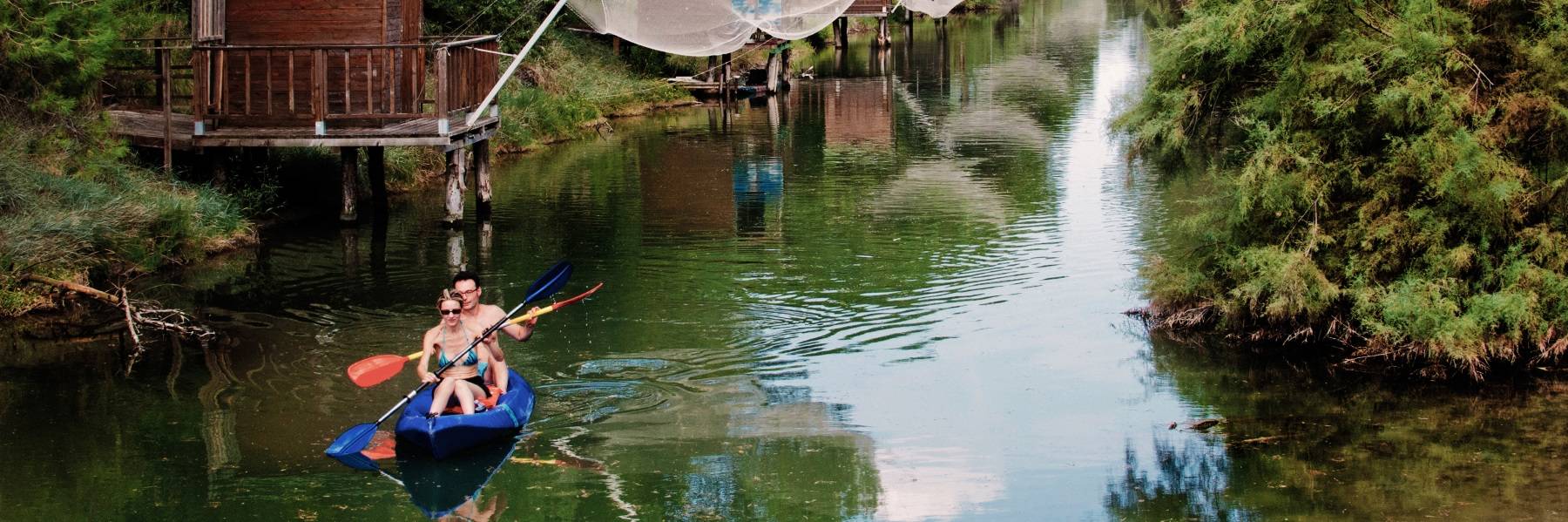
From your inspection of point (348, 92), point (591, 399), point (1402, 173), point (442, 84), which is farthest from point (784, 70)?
point (591, 399)

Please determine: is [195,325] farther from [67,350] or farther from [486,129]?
[486,129]

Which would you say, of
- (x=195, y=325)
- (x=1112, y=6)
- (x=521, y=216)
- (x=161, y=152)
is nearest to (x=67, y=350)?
(x=195, y=325)

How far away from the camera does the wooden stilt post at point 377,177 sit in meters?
20.7

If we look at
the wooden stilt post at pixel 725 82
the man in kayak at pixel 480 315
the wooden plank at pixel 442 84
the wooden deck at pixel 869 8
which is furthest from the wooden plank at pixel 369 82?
the wooden deck at pixel 869 8

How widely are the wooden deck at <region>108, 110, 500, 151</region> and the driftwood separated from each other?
3449 millimetres

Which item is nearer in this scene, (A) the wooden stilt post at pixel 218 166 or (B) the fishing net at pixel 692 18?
(A) the wooden stilt post at pixel 218 166

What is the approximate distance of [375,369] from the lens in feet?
37.5

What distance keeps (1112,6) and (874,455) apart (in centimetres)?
5706

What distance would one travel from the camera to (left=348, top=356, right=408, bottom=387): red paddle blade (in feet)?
37.3

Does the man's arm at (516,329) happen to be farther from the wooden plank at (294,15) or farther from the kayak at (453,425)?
the wooden plank at (294,15)

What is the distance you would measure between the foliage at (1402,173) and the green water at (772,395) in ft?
1.86

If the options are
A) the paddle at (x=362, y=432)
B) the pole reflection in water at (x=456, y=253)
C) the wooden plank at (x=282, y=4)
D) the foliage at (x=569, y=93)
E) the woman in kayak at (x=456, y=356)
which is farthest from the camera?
the foliage at (x=569, y=93)

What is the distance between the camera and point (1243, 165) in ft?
45.1

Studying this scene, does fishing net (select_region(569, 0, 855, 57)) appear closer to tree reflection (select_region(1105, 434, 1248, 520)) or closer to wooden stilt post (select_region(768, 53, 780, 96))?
wooden stilt post (select_region(768, 53, 780, 96))
